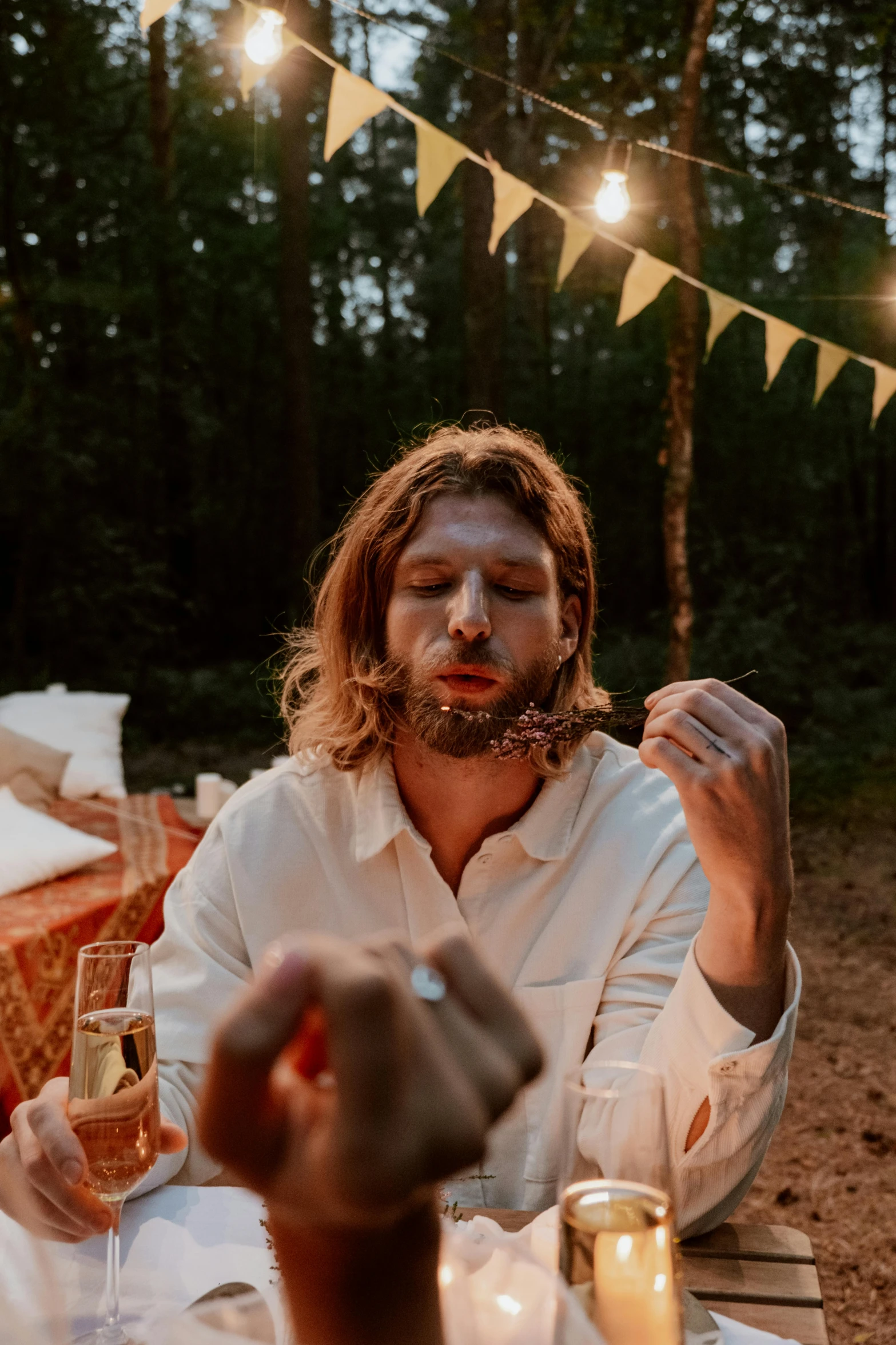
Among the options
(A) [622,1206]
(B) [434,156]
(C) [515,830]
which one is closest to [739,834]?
(C) [515,830]

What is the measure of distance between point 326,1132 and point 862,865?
Answer: 6382 mm

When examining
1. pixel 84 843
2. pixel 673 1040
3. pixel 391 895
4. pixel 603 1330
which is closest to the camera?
pixel 603 1330

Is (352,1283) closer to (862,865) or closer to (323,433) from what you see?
(862,865)

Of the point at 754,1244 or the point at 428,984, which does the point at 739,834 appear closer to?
the point at 754,1244

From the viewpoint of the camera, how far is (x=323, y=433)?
15.2m

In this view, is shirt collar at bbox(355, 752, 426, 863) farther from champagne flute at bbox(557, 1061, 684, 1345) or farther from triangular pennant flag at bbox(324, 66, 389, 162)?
triangular pennant flag at bbox(324, 66, 389, 162)

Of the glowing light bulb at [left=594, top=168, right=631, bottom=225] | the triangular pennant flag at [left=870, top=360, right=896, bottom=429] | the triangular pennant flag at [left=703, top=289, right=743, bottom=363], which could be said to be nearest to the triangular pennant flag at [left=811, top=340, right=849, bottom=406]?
the triangular pennant flag at [left=870, top=360, right=896, bottom=429]

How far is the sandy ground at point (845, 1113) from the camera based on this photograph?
2607mm

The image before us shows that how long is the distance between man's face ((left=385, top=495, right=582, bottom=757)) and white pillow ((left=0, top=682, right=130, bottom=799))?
3.15 m

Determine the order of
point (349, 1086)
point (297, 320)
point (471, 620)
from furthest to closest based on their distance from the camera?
point (297, 320), point (471, 620), point (349, 1086)

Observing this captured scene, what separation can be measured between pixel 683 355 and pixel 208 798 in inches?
121

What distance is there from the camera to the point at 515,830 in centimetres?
161

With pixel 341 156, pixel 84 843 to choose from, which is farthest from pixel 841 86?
pixel 84 843

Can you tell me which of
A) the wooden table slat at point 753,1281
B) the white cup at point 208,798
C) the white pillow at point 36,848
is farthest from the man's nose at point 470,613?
the white cup at point 208,798
